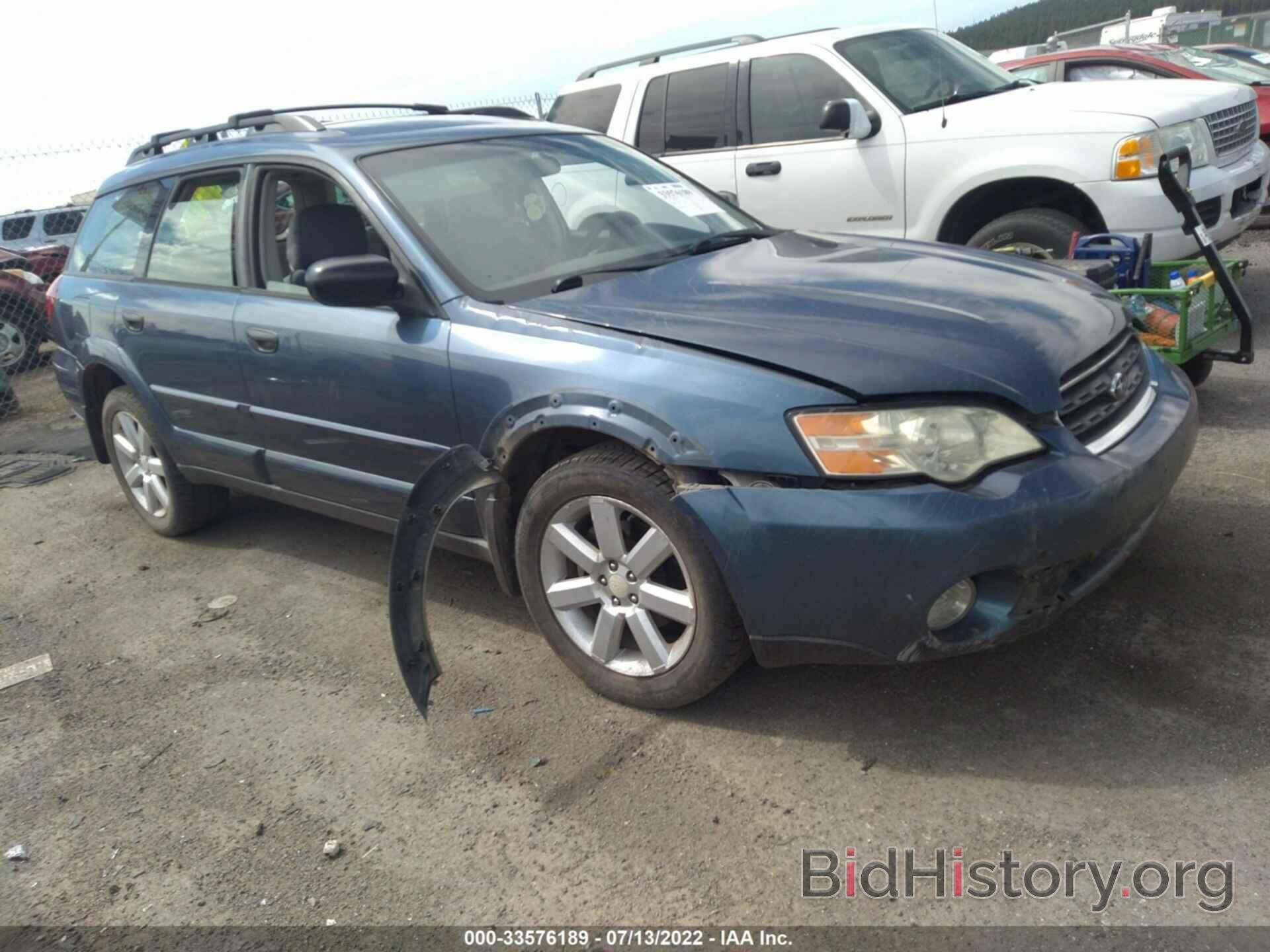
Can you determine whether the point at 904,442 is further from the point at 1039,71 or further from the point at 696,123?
the point at 1039,71

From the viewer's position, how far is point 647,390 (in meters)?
2.78

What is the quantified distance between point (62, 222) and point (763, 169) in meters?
12.1

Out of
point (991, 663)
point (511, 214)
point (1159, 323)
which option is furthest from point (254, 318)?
point (1159, 323)

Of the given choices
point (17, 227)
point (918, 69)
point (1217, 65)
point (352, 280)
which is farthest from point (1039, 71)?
point (17, 227)

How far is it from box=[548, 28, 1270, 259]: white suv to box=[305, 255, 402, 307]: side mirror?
11.9ft

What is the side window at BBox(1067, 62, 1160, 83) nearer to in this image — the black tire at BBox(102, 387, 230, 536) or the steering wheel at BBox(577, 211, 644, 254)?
the steering wheel at BBox(577, 211, 644, 254)

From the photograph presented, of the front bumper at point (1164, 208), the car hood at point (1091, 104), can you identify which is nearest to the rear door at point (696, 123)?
the car hood at point (1091, 104)

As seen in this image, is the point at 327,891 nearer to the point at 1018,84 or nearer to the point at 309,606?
the point at 309,606

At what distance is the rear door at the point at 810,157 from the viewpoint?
6.18 meters

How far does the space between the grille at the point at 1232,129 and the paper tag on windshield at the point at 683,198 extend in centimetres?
342

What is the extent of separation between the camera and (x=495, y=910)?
2.44 m

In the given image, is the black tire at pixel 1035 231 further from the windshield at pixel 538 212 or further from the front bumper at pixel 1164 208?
the windshield at pixel 538 212

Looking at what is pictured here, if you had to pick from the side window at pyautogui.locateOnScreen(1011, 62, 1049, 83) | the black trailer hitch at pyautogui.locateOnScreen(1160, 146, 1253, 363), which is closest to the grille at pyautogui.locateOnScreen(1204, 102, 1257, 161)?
the black trailer hitch at pyautogui.locateOnScreen(1160, 146, 1253, 363)

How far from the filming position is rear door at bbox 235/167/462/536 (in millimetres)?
3350
